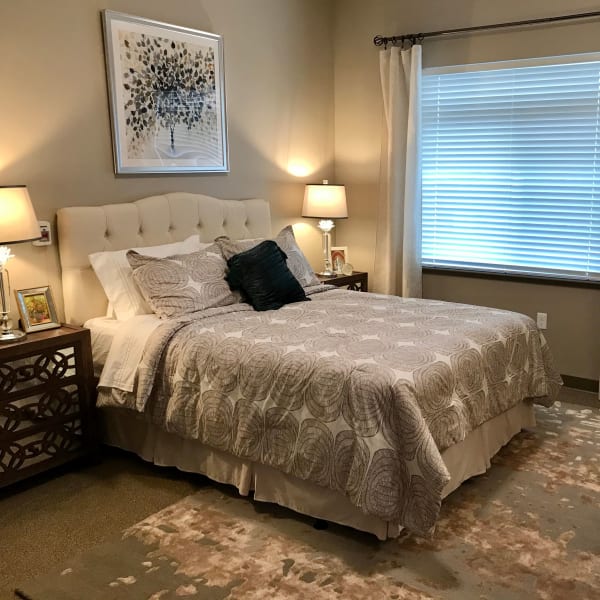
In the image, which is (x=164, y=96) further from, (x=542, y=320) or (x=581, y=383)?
(x=581, y=383)

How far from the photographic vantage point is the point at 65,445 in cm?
315

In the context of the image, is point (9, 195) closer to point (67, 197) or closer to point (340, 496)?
point (67, 197)

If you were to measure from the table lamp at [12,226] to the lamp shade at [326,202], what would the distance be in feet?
7.55

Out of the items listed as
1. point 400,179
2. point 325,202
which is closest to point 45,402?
point 325,202

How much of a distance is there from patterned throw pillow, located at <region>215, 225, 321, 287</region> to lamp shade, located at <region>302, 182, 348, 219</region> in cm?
68

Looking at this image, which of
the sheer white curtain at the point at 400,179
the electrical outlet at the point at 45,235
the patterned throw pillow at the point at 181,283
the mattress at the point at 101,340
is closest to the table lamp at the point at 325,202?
the sheer white curtain at the point at 400,179

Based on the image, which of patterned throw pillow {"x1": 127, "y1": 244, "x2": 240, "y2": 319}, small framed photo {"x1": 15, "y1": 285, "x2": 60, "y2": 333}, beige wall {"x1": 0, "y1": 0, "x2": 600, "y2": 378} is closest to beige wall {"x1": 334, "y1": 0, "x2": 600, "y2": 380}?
beige wall {"x1": 0, "y1": 0, "x2": 600, "y2": 378}

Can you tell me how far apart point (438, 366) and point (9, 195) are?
2.03m

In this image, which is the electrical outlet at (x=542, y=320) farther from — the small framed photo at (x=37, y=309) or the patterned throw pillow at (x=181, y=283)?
the small framed photo at (x=37, y=309)

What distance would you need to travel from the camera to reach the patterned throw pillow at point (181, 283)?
329 centimetres

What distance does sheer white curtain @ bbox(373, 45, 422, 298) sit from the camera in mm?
4676

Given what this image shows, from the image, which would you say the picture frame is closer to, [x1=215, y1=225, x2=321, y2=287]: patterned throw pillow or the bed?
the bed

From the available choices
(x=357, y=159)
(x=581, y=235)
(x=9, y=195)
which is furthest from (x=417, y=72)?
(x=9, y=195)

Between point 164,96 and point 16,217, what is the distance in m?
1.39
